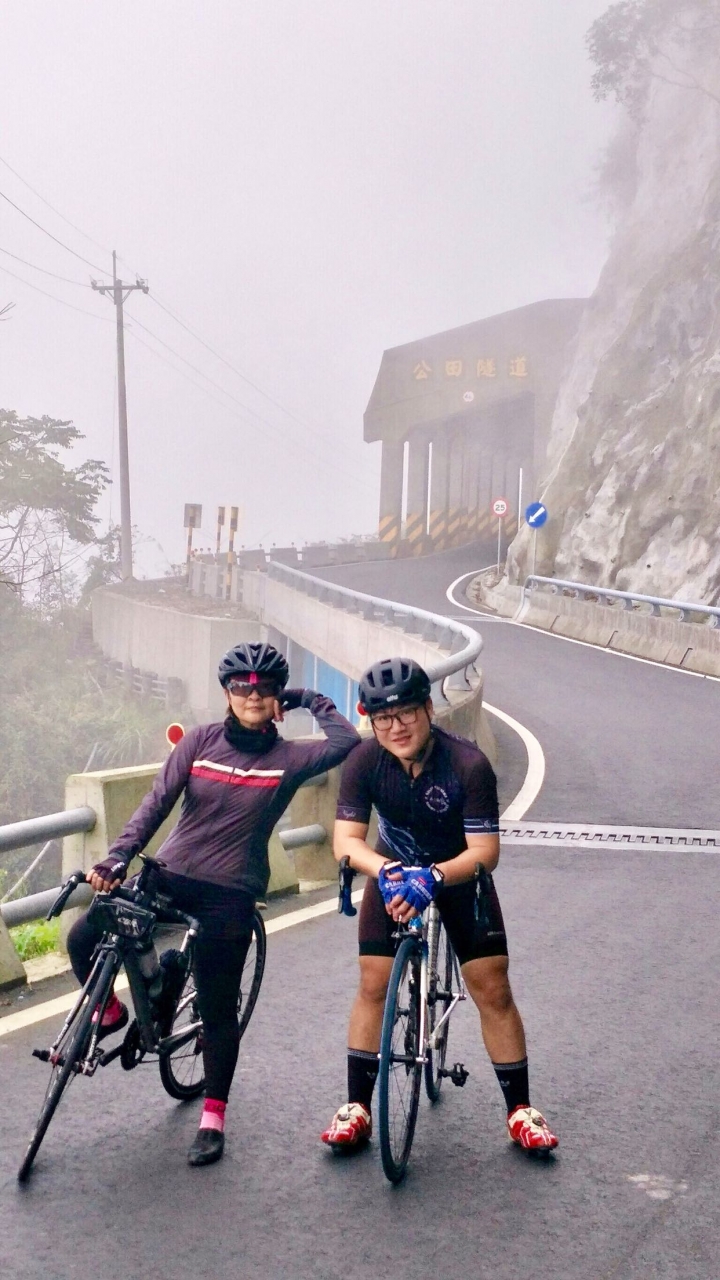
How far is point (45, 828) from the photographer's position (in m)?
7.03

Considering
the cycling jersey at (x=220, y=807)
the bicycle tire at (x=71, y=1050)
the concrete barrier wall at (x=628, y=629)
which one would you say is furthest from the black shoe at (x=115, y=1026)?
the concrete barrier wall at (x=628, y=629)

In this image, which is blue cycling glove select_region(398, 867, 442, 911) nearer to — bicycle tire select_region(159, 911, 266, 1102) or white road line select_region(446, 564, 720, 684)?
bicycle tire select_region(159, 911, 266, 1102)

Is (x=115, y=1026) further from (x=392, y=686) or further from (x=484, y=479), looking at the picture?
(x=484, y=479)

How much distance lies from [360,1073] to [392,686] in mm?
1356

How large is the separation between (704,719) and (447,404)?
5473cm

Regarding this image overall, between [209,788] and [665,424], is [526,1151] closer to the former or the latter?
[209,788]

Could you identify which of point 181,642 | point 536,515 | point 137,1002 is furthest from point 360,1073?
point 181,642

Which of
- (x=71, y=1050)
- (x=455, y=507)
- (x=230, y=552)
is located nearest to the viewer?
(x=71, y=1050)

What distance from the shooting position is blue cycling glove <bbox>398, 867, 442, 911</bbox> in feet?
14.7

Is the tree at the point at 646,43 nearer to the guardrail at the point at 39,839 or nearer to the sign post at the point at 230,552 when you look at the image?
the sign post at the point at 230,552

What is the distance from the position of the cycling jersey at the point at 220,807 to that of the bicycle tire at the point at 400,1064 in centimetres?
67

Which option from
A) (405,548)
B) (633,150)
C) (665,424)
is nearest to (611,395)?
(665,424)

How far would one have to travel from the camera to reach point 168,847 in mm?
5199

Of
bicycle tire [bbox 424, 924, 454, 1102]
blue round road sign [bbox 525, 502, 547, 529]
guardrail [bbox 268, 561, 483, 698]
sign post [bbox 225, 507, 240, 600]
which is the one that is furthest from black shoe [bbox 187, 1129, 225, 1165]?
sign post [bbox 225, 507, 240, 600]
